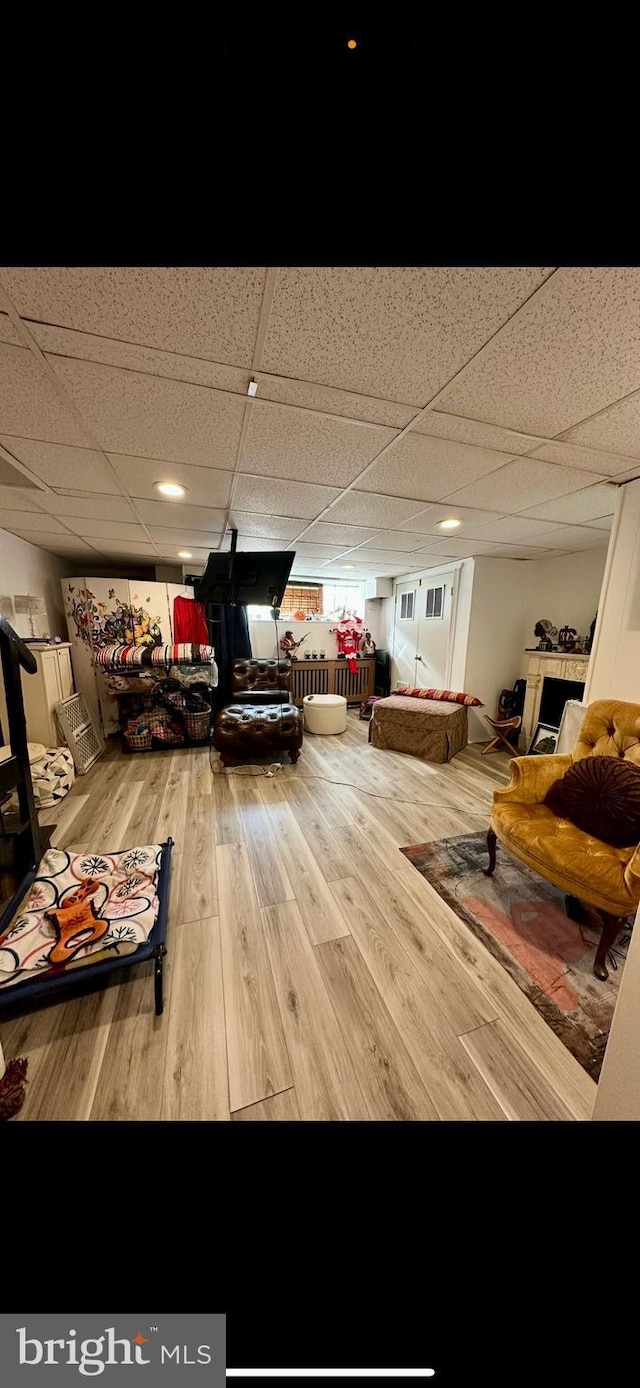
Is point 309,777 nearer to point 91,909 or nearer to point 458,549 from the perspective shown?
point 91,909

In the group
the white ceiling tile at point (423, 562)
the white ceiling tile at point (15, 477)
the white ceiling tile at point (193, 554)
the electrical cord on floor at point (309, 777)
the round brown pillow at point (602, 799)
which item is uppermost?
the white ceiling tile at point (423, 562)

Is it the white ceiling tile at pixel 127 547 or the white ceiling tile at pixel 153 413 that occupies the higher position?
the white ceiling tile at pixel 153 413

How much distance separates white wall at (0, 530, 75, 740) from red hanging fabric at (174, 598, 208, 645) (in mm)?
1326

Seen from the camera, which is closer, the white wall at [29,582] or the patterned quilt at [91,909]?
the patterned quilt at [91,909]

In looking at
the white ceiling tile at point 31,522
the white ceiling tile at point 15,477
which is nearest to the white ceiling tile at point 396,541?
the white ceiling tile at point 15,477

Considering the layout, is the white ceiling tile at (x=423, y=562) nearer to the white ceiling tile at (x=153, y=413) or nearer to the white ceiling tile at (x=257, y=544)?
the white ceiling tile at (x=257, y=544)

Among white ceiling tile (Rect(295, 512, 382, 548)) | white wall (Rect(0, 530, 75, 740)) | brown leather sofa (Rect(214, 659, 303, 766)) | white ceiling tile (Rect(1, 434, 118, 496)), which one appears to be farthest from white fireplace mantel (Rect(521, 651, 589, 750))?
white wall (Rect(0, 530, 75, 740))

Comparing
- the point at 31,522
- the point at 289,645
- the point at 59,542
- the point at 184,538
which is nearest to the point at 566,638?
the point at 289,645

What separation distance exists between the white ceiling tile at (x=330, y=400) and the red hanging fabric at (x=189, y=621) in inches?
135

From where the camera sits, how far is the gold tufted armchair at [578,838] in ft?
4.77

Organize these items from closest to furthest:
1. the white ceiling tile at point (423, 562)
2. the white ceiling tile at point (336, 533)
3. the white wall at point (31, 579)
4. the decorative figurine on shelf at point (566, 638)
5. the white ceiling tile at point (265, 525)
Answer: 1. the white ceiling tile at point (265, 525)
2. the white ceiling tile at point (336, 533)
3. the white wall at point (31, 579)
4. the decorative figurine on shelf at point (566, 638)
5. the white ceiling tile at point (423, 562)

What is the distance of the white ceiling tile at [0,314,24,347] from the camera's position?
3.34ft

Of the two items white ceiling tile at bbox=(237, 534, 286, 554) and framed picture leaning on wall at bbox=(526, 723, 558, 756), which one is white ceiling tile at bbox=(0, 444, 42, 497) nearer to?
white ceiling tile at bbox=(237, 534, 286, 554)
